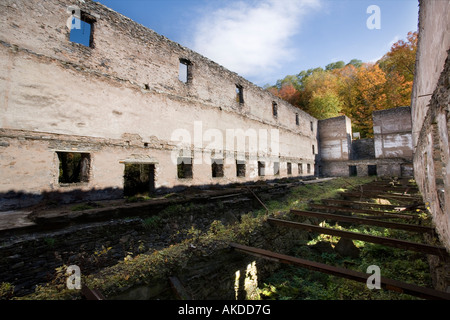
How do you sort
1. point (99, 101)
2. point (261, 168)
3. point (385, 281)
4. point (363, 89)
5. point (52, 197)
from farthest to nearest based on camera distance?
point (363, 89)
point (261, 168)
point (99, 101)
point (52, 197)
point (385, 281)

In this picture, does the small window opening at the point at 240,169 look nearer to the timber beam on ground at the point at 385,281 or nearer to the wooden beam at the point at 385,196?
the wooden beam at the point at 385,196

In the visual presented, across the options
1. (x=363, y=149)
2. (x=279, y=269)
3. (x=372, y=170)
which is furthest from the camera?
(x=363, y=149)

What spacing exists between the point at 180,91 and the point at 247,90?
6.21 metres

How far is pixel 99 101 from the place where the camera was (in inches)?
334

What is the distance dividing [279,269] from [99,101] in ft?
29.1

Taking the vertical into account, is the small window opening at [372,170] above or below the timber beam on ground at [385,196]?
above

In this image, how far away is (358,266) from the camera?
5055mm

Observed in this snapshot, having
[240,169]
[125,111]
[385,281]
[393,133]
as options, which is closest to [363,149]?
[393,133]

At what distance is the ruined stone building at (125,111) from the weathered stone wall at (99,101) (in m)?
0.04

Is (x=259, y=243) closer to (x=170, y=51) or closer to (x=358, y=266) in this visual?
(x=358, y=266)

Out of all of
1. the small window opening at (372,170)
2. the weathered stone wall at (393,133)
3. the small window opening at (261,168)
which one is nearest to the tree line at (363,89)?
the weathered stone wall at (393,133)

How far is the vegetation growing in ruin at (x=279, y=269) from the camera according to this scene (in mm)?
2671

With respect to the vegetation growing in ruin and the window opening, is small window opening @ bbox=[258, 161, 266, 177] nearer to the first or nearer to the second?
the window opening

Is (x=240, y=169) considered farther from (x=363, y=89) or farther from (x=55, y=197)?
(x=363, y=89)
